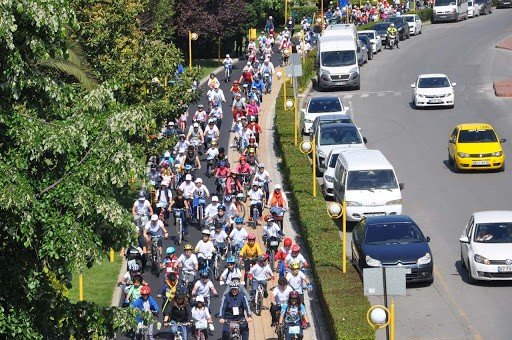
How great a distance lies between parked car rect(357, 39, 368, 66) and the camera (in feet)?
192

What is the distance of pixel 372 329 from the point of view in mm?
20719

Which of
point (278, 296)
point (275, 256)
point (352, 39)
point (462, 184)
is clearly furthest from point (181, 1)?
point (278, 296)

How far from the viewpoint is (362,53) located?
59969 mm

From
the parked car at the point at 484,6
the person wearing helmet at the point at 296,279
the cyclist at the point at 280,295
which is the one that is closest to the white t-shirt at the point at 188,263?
the person wearing helmet at the point at 296,279

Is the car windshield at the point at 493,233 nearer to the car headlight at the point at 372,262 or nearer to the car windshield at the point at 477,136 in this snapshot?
the car headlight at the point at 372,262

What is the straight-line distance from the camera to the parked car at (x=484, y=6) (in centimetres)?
8206

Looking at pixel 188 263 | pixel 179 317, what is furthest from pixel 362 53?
pixel 179 317

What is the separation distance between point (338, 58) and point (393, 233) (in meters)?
26.7

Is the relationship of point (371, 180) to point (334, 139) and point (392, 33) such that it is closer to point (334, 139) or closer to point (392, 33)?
point (334, 139)

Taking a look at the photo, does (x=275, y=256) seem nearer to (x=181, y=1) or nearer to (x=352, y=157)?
(x=352, y=157)

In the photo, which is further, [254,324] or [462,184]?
[462,184]

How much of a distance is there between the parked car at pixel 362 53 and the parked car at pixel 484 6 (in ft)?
74.8

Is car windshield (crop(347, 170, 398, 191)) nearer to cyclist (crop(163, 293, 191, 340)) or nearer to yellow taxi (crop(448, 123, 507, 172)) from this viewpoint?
yellow taxi (crop(448, 123, 507, 172))

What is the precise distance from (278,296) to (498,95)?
31.3 metres
